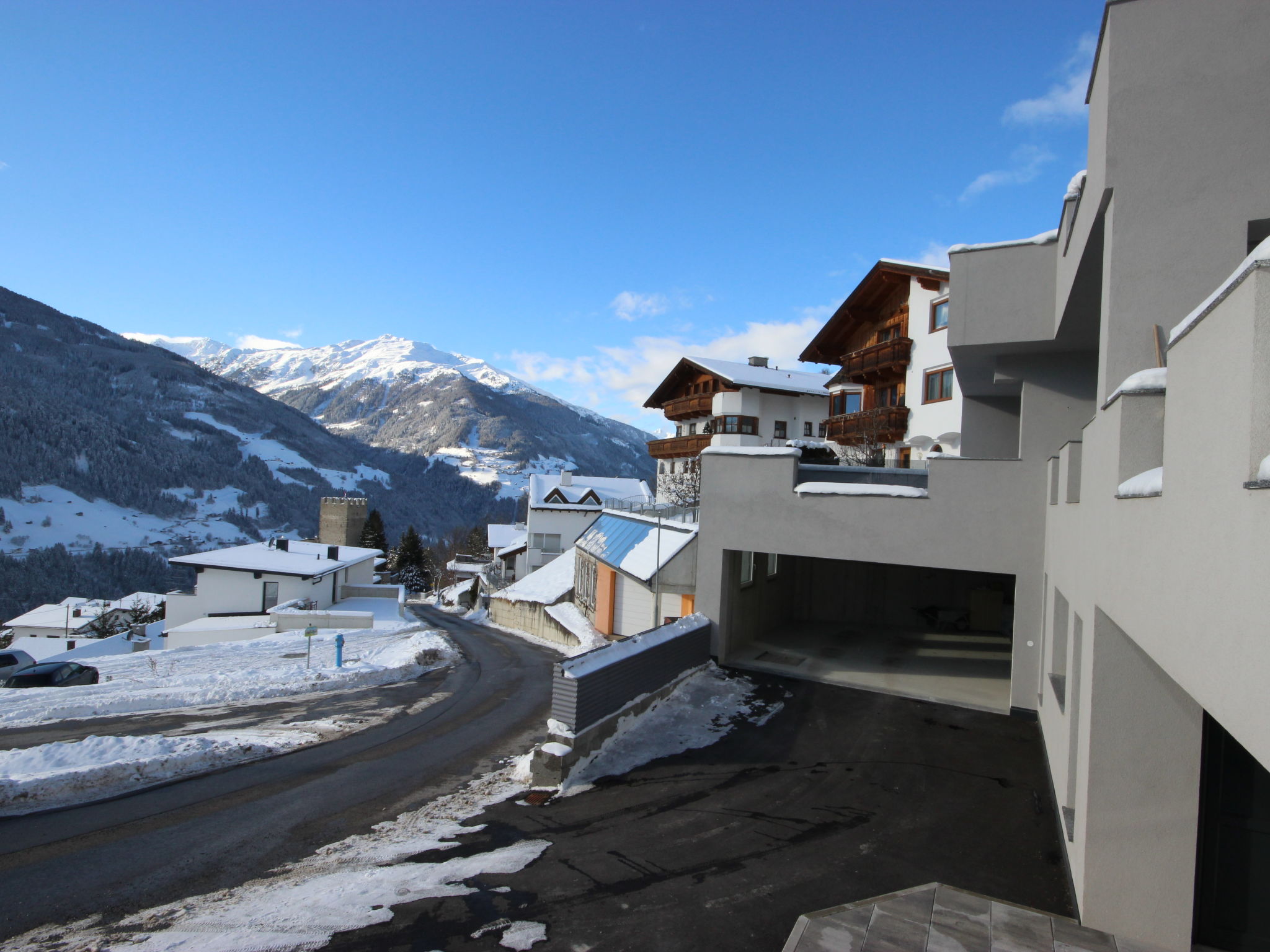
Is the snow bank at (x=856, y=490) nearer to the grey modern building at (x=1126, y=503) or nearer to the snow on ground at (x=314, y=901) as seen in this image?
the grey modern building at (x=1126, y=503)

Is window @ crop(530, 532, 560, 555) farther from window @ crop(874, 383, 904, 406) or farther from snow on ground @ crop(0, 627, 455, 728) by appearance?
window @ crop(874, 383, 904, 406)

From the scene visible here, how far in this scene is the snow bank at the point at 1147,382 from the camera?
4.41 m

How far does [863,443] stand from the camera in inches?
1139

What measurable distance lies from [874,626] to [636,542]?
7612 millimetres

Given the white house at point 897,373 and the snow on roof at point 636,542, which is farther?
the white house at point 897,373

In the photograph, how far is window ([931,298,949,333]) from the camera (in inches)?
971

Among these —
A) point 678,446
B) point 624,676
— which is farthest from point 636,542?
point 678,446

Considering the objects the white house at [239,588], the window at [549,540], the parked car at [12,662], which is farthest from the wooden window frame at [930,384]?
the white house at [239,588]

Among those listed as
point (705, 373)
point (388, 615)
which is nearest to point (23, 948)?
point (388, 615)

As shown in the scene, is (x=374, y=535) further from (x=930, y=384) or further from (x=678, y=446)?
(x=930, y=384)

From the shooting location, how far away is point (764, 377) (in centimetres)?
4588

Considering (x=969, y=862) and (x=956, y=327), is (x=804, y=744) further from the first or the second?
(x=956, y=327)

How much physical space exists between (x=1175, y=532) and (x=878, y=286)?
2786cm

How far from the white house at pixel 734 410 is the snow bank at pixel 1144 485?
1419 inches
